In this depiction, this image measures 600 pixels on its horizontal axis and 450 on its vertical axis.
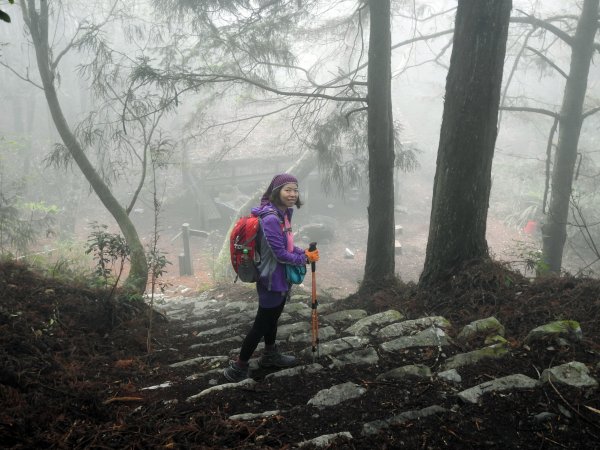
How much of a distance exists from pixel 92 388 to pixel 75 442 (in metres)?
0.87

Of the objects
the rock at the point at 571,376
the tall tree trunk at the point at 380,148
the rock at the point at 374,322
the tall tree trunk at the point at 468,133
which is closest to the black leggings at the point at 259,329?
the rock at the point at 374,322

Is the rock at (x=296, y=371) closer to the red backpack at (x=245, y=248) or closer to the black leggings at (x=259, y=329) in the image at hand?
the black leggings at (x=259, y=329)

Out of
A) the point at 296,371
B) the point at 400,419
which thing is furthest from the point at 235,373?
the point at 400,419

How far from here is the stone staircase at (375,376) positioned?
2.64 metres

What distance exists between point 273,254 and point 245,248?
0.24 metres

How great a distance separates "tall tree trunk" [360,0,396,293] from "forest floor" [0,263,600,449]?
1.49 metres

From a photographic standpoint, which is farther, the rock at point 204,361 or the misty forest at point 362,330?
the rock at point 204,361

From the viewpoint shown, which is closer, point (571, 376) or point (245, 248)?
point (571, 376)

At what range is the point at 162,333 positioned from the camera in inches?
207

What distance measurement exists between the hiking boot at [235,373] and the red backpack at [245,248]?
0.73 m

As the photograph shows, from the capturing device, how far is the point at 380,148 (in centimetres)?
647

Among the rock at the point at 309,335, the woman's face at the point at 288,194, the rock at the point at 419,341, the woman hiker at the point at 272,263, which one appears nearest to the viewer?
the woman hiker at the point at 272,263

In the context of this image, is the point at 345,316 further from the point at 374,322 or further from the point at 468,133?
the point at 468,133

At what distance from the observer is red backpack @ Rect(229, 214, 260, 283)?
3.50m
